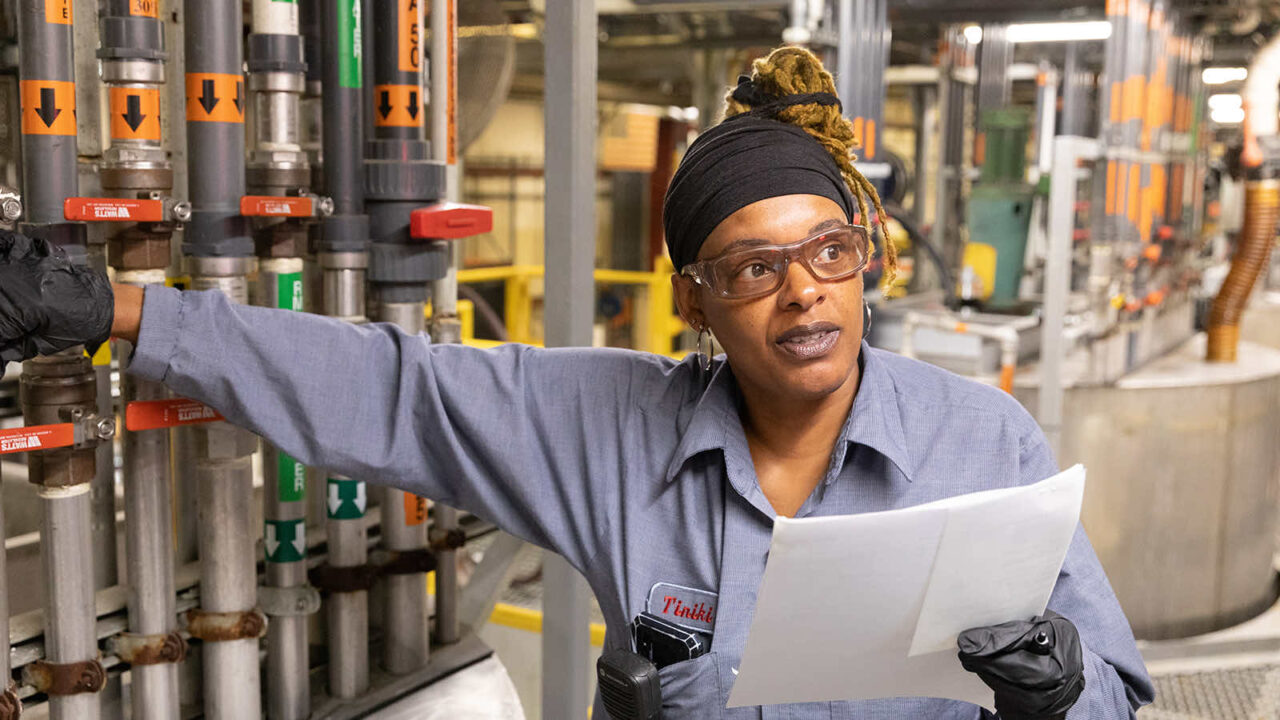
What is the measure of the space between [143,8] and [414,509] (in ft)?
2.74

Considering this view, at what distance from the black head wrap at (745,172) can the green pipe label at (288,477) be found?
661 millimetres

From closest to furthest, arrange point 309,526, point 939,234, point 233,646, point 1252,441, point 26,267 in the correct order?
point 26,267 < point 233,646 < point 309,526 < point 1252,441 < point 939,234

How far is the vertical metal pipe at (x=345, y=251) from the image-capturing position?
157 cm

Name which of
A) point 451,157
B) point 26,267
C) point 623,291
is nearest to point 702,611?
point 26,267

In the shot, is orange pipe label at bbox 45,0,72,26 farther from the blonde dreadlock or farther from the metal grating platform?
the metal grating platform

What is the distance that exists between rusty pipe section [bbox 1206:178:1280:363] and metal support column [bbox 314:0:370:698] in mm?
4997

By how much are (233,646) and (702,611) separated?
66 cm

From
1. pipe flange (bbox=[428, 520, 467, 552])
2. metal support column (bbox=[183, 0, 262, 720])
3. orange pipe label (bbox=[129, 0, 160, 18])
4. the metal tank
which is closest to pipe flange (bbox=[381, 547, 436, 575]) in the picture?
pipe flange (bbox=[428, 520, 467, 552])

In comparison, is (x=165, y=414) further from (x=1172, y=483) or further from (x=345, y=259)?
(x=1172, y=483)

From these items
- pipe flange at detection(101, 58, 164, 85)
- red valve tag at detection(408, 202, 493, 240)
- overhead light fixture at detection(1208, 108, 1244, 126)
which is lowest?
red valve tag at detection(408, 202, 493, 240)

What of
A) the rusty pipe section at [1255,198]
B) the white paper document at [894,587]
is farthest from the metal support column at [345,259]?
the rusty pipe section at [1255,198]

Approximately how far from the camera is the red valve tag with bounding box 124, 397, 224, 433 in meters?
1.33

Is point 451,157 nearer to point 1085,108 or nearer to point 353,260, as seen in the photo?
point 353,260

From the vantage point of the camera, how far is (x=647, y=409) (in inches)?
54.2
